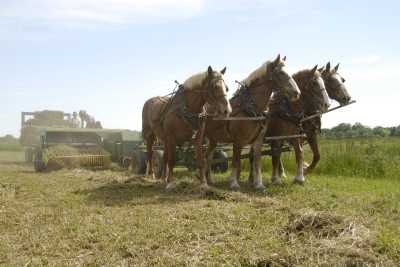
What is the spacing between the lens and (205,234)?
4816 mm

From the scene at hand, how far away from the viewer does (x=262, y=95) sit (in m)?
8.93

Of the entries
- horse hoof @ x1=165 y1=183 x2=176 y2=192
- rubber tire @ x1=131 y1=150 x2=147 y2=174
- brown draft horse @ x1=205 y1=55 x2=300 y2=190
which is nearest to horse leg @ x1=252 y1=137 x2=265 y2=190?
brown draft horse @ x1=205 y1=55 x2=300 y2=190

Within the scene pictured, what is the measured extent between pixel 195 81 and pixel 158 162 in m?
3.62

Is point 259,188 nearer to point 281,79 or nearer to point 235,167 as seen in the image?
point 235,167

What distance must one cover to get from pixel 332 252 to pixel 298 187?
4.96 m

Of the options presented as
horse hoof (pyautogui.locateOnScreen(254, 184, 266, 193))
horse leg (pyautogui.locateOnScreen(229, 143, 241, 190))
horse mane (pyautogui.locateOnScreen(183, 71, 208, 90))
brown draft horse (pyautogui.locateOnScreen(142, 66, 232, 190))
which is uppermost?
horse mane (pyautogui.locateOnScreen(183, 71, 208, 90))

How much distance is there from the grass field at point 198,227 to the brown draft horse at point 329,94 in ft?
4.36

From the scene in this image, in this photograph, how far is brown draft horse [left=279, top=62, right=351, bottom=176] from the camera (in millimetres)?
9727

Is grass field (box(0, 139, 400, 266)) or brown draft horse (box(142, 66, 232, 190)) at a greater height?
brown draft horse (box(142, 66, 232, 190))

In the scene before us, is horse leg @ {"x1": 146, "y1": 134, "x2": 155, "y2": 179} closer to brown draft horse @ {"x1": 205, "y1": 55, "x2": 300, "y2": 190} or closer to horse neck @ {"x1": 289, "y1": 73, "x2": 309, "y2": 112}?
brown draft horse @ {"x1": 205, "y1": 55, "x2": 300, "y2": 190}

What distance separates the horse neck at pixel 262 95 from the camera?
29.2 ft

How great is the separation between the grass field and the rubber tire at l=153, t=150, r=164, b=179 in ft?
7.57

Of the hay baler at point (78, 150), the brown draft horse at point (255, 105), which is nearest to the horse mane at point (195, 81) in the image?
the brown draft horse at point (255, 105)

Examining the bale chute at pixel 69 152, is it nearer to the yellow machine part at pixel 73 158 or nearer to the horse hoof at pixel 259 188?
the yellow machine part at pixel 73 158
